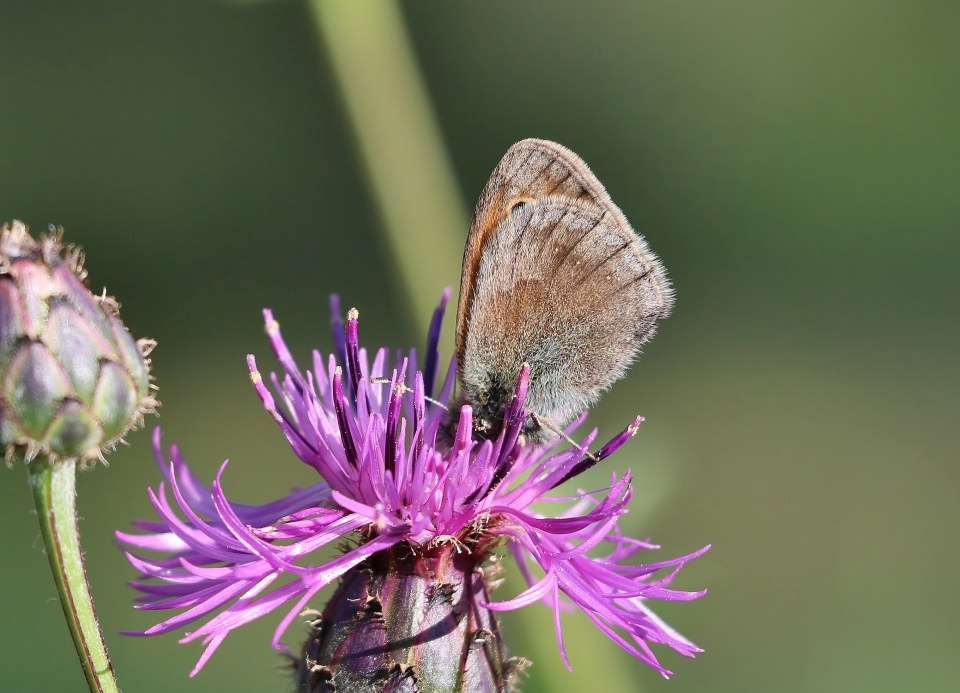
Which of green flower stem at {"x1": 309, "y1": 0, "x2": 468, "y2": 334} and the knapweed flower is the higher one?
green flower stem at {"x1": 309, "y1": 0, "x2": 468, "y2": 334}

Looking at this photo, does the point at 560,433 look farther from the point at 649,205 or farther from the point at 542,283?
the point at 649,205

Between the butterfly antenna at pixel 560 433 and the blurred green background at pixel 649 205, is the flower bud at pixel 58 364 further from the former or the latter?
the blurred green background at pixel 649 205

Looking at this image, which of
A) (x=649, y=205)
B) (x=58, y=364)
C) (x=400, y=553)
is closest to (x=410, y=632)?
(x=400, y=553)

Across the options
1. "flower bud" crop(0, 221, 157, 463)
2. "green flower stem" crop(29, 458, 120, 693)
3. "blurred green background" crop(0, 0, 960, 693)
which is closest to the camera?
"green flower stem" crop(29, 458, 120, 693)

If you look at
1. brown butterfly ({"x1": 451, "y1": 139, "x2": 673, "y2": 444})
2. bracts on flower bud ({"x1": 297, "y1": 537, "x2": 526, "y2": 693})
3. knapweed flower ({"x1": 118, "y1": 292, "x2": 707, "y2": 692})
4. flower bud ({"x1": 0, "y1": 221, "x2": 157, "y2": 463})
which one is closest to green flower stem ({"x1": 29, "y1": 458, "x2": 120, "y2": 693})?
flower bud ({"x1": 0, "y1": 221, "x2": 157, "y2": 463})

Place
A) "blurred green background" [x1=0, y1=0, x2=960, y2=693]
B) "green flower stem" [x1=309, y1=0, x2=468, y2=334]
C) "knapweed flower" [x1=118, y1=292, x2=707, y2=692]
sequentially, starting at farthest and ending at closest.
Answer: "blurred green background" [x1=0, y1=0, x2=960, y2=693], "green flower stem" [x1=309, y1=0, x2=468, y2=334], "knapweed flower" [x1=118, y1=292, x2=707, y2=692]

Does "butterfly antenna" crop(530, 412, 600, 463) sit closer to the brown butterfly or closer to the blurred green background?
the brown butterfly

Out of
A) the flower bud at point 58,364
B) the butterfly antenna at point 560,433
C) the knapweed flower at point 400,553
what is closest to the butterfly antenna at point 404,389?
the knapweed flower at point 400,553
